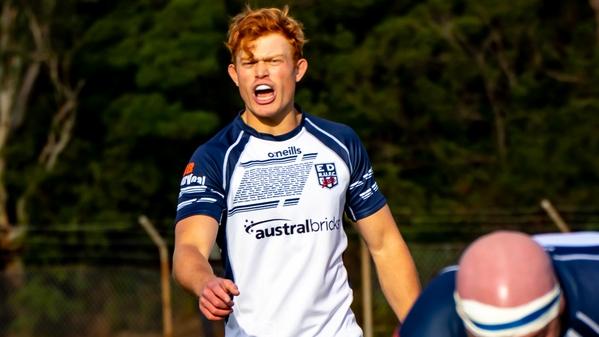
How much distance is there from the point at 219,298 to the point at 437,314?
35.7 inches

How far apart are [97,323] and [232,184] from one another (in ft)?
39.3

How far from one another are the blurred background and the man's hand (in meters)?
13.5

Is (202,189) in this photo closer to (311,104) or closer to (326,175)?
(326,175)

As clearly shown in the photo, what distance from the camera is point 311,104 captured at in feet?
59.6

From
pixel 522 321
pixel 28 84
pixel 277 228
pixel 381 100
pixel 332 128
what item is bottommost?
pixel 381 100

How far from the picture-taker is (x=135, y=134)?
65.1 feet

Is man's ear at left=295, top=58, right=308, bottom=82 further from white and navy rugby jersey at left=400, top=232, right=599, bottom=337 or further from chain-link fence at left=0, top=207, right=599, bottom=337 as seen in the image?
chain-link fence at left=0, top=207, right=599, bottom=337

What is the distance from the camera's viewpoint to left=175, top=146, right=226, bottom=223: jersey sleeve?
4859 millimetres

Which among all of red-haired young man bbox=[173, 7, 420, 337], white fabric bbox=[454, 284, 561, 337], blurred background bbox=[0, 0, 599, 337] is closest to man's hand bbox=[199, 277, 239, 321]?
red-haired young man bbox=[173, 7, 420, 337]

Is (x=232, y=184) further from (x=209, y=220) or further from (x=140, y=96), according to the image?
(x=140, y=96)

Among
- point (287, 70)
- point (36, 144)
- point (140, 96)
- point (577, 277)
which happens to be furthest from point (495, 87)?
point (577, 277)

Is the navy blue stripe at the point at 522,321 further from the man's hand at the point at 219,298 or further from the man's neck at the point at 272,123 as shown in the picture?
the man's neck at the point at 272,123

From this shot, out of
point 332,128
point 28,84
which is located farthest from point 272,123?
point 28,84

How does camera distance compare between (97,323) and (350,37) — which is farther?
(350,37)
